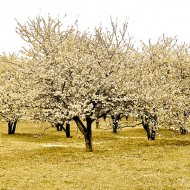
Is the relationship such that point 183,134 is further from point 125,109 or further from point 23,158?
point 23,158

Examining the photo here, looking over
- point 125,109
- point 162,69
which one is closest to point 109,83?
point 125,109

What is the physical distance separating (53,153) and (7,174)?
30.5 ft

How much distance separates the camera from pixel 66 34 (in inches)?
1369

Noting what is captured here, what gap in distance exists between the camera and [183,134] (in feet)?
167

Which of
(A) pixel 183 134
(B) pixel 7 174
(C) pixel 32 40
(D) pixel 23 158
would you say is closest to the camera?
(B) pixel 7 174

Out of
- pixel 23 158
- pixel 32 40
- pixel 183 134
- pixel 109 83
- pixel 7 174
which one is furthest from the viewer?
pixel 183 134

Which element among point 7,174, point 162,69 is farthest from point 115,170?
point 162,69

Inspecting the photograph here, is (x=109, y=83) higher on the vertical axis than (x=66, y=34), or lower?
lower

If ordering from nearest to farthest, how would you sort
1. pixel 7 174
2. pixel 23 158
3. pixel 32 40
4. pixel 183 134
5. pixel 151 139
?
1. pixel 7 174
2. pixel 23 158
3. pixel 32 40
4. pixel 151 139
5. pixel 183 134

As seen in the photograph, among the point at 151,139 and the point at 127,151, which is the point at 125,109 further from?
the point at 151,139

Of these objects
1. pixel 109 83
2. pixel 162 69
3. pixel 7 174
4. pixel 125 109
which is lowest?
pixel 7 174

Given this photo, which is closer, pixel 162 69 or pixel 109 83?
pixel 109 83

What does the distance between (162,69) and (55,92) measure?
18653 millimetres

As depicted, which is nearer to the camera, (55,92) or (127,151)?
(55,92)
